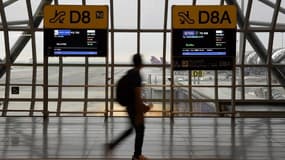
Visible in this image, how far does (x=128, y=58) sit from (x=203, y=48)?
4.55 m

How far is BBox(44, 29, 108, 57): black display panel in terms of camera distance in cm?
1227

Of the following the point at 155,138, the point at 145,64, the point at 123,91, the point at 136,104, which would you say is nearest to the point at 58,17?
the point at 155,138

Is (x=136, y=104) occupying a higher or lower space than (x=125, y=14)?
lower

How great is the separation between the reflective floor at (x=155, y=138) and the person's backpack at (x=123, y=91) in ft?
4.10

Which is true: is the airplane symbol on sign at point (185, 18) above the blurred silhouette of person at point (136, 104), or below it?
above

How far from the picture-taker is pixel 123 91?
23.2ft

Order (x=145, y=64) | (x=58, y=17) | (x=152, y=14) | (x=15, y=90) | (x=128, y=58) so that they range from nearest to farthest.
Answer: (x=58, y=17) < (x=15, y=90) < (x=128, y=58) < (x=152, y=14) < (x=145, y=64)

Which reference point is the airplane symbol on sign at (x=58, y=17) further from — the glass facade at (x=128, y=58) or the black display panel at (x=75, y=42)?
the glass facade at (x=128, y=58)

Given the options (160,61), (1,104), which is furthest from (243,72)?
(1,104)

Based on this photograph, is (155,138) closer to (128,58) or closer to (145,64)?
(128,58)

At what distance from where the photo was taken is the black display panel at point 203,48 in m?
12.3

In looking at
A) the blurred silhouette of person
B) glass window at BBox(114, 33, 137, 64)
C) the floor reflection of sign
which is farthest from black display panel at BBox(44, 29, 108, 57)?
the blurred silhouette of person

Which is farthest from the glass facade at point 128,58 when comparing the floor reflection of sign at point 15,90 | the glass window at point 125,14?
the floor reflection of sign at point 15,90

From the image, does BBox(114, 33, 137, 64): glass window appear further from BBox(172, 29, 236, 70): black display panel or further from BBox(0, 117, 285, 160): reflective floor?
BBox(172, 29, 236, 70): black display panel
